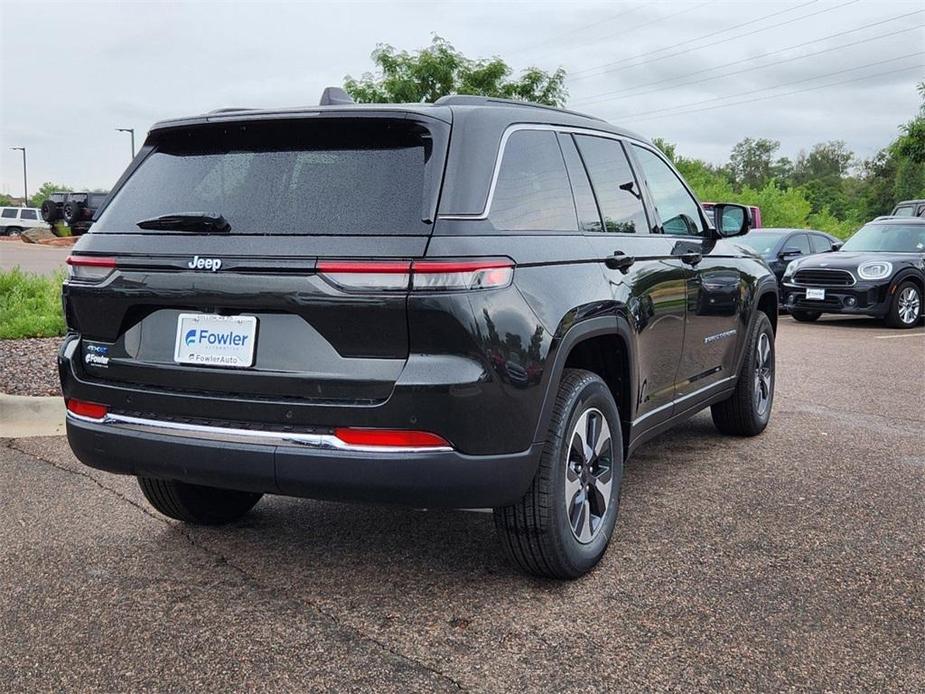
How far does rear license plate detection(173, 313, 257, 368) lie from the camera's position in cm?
323

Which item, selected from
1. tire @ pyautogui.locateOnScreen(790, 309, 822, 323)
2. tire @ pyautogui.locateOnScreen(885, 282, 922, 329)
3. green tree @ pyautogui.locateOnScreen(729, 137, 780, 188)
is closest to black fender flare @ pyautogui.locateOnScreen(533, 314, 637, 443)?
tire @ pyautogui.locateOnScreen(885, 282, 922, 329)

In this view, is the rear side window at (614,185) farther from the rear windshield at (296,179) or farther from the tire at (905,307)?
the tire at (905,307)

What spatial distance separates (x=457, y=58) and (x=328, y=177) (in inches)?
919

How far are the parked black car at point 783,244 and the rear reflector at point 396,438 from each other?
13.6 metres

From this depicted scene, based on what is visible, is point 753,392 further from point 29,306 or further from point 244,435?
point 29,306

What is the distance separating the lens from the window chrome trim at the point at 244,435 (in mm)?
3117

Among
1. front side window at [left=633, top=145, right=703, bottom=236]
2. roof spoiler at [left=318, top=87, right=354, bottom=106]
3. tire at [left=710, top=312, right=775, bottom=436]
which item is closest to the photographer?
roof spoiler at [left=318, top=87, right=354, bottom=106]

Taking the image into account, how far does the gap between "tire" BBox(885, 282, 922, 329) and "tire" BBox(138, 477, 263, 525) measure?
12.0 metres

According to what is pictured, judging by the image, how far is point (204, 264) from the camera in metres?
3.29

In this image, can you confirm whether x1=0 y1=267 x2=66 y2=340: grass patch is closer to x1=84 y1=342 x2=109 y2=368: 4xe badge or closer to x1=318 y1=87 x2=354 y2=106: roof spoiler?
x1=84 y1=342 x2=109 y2=368: 4xe badge

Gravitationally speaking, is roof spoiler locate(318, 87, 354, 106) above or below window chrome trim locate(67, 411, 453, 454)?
above

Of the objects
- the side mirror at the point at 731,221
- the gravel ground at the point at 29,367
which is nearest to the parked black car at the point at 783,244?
the side mirror at the point at 731,221

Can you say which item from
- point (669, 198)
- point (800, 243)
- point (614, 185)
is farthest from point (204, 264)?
point (800, 243)

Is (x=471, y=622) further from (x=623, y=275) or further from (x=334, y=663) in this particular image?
(x=623, y=275)
